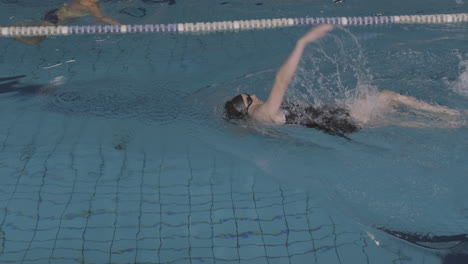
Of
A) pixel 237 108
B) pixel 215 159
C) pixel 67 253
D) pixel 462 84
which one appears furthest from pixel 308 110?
pixel 67 253

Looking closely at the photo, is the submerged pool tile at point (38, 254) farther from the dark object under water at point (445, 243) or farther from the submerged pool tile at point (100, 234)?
the dark object under water at point (445, 243)

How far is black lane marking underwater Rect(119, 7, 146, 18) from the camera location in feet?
21.1

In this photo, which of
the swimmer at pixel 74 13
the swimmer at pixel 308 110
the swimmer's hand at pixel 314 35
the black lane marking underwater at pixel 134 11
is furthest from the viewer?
the black lane marking underwater at pixel 134 11

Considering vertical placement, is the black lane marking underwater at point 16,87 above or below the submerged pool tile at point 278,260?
above

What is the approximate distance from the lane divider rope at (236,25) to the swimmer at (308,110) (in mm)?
1892

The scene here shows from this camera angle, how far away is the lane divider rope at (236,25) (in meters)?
6.05

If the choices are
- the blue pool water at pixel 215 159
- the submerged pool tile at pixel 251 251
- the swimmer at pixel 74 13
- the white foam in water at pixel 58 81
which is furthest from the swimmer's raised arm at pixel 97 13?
the submerged pool tile at pixel 251 251

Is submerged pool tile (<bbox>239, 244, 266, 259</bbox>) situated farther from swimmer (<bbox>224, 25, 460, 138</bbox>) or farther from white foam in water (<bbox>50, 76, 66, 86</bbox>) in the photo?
white foam in water (<bbox>50, 76, 66, 86</bbox>)

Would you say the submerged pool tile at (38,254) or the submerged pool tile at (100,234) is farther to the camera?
the submerged pool tile at (100,234)

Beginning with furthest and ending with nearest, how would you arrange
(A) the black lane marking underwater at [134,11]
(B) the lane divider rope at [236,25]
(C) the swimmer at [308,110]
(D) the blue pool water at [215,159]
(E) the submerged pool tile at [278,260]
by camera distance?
(A) the black lane marking underwater at [134,11] → (B) the lane divider rope at [236,25] → (C) the swimmer at [308,110] → (D) the blue pool water at [215,159] → (E) the submerged pool tile at [278,260]

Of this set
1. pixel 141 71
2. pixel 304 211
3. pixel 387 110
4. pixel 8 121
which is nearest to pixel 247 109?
pixel 304 211

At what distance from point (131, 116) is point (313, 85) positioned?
1637mm

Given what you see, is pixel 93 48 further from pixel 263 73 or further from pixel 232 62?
pixel 263 73

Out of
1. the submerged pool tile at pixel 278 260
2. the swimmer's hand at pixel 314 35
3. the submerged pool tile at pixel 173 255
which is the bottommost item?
the submerged pool tile at pixel 278 260
